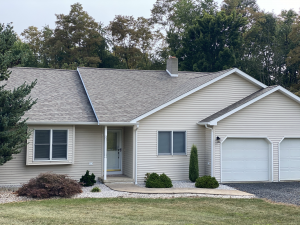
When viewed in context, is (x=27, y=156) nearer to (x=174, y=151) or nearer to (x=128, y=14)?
(x=174, y=151)

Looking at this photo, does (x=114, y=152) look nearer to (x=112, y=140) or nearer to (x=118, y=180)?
(x=112, y=140)

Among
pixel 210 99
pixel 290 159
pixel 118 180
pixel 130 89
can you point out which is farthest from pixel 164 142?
pixel 290 159

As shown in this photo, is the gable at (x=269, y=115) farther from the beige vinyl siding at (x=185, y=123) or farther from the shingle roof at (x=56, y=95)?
the shingle roof at (x=56, y=95)

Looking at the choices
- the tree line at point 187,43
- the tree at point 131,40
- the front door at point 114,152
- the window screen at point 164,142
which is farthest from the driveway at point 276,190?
the tree at point 131,40

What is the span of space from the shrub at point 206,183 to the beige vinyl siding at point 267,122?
127 centimetres

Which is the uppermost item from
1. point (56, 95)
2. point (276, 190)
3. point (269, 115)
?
point (56, 95)

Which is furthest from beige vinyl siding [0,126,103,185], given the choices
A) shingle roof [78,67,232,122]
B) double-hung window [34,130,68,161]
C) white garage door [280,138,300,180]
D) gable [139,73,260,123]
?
white garage door [280,138,300,180]

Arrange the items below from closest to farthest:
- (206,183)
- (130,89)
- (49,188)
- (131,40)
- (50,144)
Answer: (49,188), (206,183), (50,144), (130,89), (131,40)

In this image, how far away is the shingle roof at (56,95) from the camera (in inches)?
590

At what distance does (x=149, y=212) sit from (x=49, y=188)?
13.7 feet

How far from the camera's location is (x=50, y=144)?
48.6 feet

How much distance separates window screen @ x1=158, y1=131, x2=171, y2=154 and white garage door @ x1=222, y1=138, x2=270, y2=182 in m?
2.46

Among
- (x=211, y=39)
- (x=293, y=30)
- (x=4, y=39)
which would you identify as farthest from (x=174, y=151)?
(x=293, y=30)

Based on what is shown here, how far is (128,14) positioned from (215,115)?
26.1m
